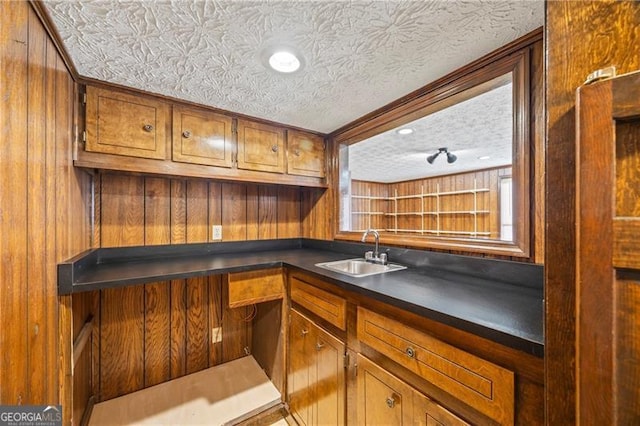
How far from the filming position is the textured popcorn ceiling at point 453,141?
6.26 feet

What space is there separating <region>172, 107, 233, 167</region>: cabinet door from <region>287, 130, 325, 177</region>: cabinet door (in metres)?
0.48

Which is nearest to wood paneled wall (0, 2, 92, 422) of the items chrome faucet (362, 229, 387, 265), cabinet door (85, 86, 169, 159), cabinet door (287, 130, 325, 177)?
cabinet door (85, 86, 169, 159)

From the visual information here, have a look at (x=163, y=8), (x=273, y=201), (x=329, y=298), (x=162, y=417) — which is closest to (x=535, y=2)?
(x=163, y=8)

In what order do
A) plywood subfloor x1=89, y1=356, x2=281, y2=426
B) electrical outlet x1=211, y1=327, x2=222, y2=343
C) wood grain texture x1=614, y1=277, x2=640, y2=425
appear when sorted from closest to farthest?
wood grain texture x1=614, y1=277, x2=640, y2=425
plywood subfloor x1=89, y1=356, x2=281, y2=426
electrical outlet x1=211, y1=327, x2=222, y2=343

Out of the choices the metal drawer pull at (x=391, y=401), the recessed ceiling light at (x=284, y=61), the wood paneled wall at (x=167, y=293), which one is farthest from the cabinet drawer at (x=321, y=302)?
the recessed ceiling light at (x=284, y=61)

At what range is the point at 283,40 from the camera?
1064mm

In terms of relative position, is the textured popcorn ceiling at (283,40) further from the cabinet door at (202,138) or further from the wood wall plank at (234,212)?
the wood wall plank at (234,212)

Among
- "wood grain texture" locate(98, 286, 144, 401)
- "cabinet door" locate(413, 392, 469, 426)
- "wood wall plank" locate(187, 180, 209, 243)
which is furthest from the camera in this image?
"wood wall plank" locate(187, 180, 209, 243)

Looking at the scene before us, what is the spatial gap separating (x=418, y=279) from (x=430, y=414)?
545 mm

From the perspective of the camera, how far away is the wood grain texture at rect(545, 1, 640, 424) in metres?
0.43

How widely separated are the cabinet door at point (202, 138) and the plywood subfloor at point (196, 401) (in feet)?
5.25

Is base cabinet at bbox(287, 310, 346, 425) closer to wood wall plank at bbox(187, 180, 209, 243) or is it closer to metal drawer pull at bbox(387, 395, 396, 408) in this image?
metal drawer pull at bbox(387, 395, 396, 408)

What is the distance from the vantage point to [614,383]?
39cm

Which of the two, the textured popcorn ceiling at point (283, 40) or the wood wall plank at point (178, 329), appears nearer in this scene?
the textured popcorn ceiling at point (283, 40)
